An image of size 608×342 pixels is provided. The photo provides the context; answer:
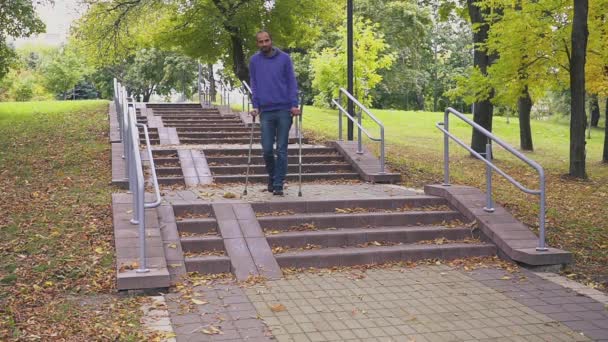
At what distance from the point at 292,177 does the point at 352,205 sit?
2.30m

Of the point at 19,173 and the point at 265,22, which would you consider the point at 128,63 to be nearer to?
the point at 265,22

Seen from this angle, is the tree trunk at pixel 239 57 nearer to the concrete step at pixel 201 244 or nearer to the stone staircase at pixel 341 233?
the stone staircase at pixel 341 233

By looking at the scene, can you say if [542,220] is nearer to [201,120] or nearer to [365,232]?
[365,232]

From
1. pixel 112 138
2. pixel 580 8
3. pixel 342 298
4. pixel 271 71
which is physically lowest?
pixel 342 298

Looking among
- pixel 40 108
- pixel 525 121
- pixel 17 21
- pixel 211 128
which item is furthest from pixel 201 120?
pixel 525 121

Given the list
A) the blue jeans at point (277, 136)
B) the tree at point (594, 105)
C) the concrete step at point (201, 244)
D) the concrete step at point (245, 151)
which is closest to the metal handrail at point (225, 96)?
the concrete step at point (245, 151)

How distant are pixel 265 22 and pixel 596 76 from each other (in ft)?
27.3

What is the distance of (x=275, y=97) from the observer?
8031 millimetres

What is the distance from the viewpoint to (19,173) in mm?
10570

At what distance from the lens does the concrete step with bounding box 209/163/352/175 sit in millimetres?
10266

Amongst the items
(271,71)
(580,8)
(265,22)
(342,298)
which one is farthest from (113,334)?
(265,22)

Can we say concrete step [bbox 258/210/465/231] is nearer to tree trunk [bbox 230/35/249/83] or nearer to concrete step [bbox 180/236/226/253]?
concrete step [bbox 180/236/226/253]

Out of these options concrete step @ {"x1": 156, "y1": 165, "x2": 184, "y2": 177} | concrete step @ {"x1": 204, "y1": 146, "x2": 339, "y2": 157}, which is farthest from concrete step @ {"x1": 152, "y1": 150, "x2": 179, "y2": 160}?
concrete step @ {"x1": 156, "y1": 165, "x2": 184, "y2": 177}

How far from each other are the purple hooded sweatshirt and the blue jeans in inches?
3.6
